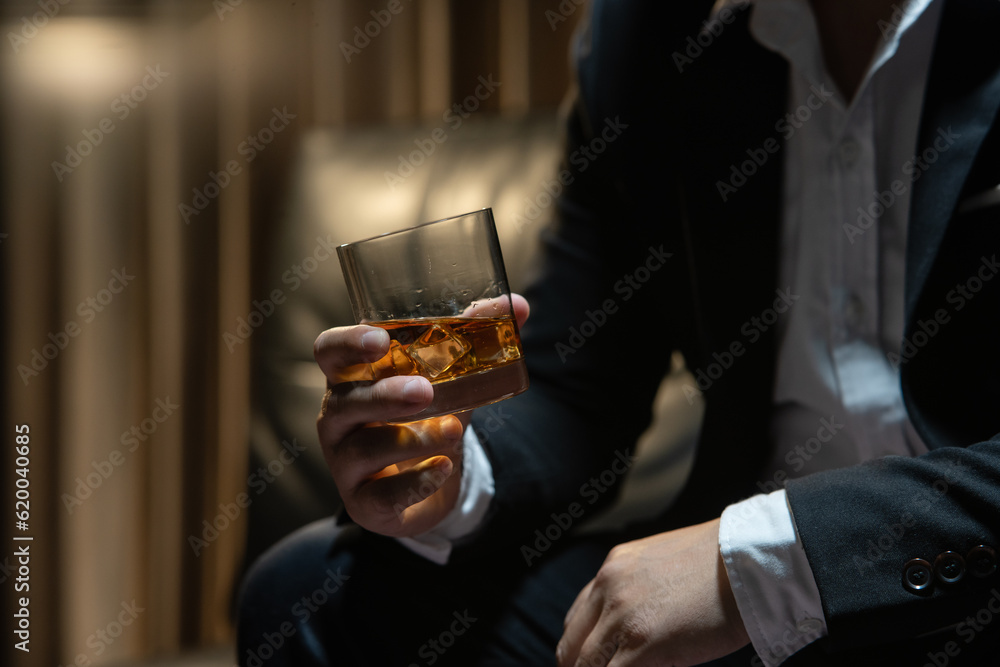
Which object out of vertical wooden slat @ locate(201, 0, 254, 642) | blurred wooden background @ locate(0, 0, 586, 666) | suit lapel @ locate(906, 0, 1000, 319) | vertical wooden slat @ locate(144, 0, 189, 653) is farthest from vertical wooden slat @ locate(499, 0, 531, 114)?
suit lapel @ locate(906, 0, 1000, 319)

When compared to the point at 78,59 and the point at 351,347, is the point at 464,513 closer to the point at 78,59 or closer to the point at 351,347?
the point at 351,347

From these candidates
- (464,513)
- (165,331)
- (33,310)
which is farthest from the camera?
(165,331)

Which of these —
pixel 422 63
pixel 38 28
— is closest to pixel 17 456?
pixel 38 28

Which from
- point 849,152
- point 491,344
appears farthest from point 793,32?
point 491,344

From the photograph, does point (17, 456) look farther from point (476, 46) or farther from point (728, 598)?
point (728, 598)

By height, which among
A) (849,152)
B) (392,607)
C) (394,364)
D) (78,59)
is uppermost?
(78,59)

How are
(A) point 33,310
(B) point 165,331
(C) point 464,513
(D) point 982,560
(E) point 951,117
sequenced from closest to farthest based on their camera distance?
1. (D) point 982,560
2. (E) point 951,117
3. (C) point 464,513
4. (A) point 33,310
5. (B) point 165,331

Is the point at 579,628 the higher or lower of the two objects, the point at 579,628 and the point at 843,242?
the lower
